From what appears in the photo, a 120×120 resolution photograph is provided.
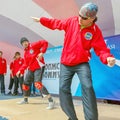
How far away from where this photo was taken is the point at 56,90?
656 centimetres

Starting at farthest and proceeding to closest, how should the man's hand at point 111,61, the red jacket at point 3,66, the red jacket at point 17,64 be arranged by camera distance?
the red jacket at point 3,66
the red jacket at point 17,64
the man's hand at point 111,61

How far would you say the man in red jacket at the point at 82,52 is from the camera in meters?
2.55

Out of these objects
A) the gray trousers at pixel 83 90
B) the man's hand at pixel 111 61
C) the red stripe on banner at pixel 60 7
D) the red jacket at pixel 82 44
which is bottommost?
the gray trousers at pixel 83 90

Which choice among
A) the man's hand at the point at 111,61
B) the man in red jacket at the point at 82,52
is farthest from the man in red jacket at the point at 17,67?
the man's hand at the point at 111,61

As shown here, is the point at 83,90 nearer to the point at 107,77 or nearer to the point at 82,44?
the point at 82,44

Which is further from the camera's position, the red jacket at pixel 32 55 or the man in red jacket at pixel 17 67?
the man in red jacket at pixel 17 67

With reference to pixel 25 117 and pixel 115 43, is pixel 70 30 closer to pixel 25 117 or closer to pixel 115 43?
pixel 25 117

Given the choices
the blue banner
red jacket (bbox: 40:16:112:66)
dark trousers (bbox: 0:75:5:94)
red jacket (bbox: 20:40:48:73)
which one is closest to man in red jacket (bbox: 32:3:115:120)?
red jacket (bbox: 40:16:112:66)

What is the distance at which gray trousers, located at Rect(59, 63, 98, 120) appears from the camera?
255 cm

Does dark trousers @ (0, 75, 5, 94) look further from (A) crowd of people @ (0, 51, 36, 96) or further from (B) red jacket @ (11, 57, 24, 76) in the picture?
(B) red jacket @ (11, 57, 24, 76)

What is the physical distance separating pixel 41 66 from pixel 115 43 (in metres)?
1.46

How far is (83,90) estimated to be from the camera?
2617mm

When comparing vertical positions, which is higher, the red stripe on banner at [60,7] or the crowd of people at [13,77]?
the red stripe on banner at [60,7]

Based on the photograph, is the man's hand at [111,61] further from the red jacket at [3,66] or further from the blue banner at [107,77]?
the red jacket at [3,66]
